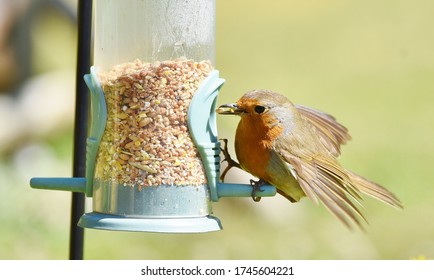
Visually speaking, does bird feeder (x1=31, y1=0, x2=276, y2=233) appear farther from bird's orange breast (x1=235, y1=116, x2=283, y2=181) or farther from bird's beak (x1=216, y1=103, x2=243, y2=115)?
bird's orange breast (x1=235, y1=116, x2=283, y2=181)

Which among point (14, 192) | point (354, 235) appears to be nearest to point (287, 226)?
point (354, 235)

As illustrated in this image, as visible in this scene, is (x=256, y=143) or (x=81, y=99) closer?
(x=81, y=99)

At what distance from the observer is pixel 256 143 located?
4.62m

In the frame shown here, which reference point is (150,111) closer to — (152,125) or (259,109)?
(152,125)

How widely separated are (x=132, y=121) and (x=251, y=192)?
0.60m

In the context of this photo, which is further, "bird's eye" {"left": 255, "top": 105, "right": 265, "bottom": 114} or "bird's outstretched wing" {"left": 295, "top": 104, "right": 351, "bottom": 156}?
"bird's outstretched wing" {"left": 295, "top": 104, "right": 351, "bottom": 156}

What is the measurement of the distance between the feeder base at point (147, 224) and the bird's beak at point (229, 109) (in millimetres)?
542

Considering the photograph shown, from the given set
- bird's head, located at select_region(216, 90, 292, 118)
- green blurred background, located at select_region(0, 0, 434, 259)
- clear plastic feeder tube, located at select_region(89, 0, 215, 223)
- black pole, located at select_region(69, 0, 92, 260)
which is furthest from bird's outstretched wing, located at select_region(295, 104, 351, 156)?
green blurred background, located at select_region(0, 0, 434, 259)

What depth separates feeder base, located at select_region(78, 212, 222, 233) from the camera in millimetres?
4066

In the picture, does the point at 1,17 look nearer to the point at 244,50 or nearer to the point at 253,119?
the point at 244,50

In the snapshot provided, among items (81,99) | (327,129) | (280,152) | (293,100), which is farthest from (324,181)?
(293,100)

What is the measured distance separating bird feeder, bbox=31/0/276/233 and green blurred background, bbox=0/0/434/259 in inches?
127

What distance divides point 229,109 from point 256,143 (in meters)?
0.21

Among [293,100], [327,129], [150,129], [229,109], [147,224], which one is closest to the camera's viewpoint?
[147,224]
